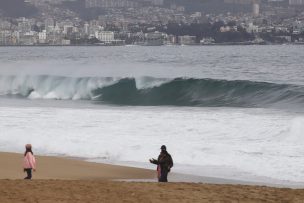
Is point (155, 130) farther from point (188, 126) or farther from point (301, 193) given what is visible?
point (301, 193)

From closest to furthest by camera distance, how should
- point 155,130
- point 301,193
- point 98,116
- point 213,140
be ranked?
point 301,193
point 213,140
point 155,130
point 98,116

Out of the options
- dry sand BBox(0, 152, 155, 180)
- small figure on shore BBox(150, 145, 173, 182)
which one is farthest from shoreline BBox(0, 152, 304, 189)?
small figure on shore BBox(150, 145, 173, 182)

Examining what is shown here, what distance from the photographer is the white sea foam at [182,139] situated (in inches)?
727

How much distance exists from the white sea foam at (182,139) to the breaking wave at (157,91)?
9.70 m

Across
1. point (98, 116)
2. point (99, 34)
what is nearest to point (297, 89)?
point (98, 116)

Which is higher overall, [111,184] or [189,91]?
[111,184]

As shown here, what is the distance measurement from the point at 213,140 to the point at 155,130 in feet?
9.59

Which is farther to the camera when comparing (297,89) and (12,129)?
(297,89)

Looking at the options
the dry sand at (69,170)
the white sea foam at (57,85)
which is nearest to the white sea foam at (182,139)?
the dry sand at (69,170)

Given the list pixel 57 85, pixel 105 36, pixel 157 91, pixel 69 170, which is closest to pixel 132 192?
pixel 69 170

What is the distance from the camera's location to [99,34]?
194500 millimetres

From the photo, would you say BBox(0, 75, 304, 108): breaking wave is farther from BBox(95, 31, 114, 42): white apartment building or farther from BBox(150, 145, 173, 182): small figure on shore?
BBox(95, 31, 114, 42): white apartment building

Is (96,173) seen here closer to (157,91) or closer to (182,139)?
(182,139)

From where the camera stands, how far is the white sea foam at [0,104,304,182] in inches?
727
